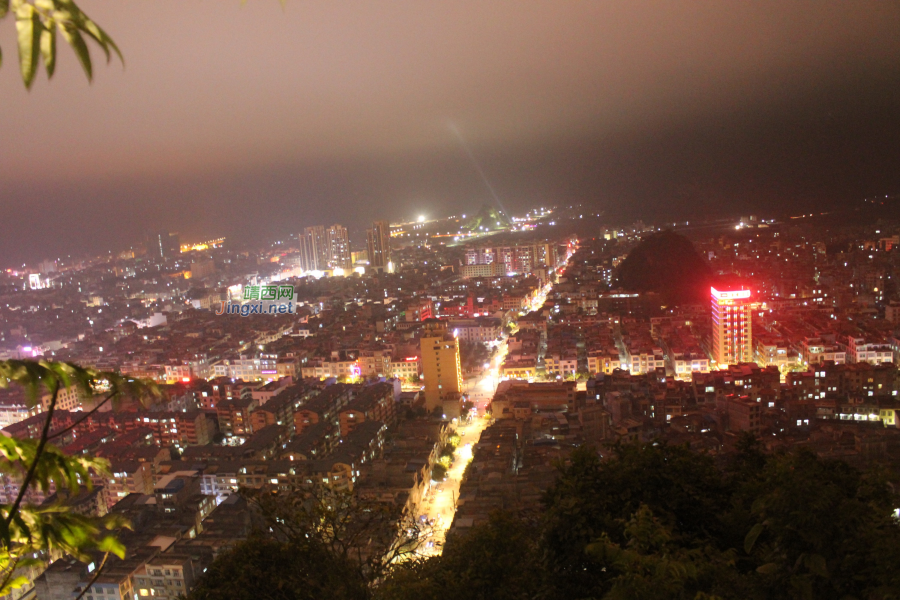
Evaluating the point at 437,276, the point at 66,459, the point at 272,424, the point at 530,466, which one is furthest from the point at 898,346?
the point at 437,276

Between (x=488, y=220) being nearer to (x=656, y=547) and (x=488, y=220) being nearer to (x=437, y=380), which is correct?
(x=437, y=380)

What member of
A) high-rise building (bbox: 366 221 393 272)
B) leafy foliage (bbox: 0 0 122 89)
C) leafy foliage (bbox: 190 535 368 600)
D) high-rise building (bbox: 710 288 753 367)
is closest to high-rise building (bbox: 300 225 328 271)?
high-rise building (bbox: 366 221 393 272)

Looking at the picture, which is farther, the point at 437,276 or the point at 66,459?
the point at 437,276

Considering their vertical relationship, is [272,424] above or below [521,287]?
below

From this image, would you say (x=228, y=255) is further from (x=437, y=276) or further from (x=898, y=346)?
(x=898, y=346)

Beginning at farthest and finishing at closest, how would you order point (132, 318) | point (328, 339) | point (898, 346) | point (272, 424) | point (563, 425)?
point (132, 318) → point (328, 339) → point (898, 346) → point (272, 424) → point (563, 425)

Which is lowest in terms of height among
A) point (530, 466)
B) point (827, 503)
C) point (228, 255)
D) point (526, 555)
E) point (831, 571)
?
point (530, 466)

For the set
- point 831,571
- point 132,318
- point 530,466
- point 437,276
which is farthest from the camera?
point 437,276

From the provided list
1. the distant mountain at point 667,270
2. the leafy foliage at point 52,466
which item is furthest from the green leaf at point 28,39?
the distant mountain at point 667,270

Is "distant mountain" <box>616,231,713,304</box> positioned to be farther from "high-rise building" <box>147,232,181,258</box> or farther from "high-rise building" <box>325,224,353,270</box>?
"high-rise building" <box>147,232,181,258</box>
